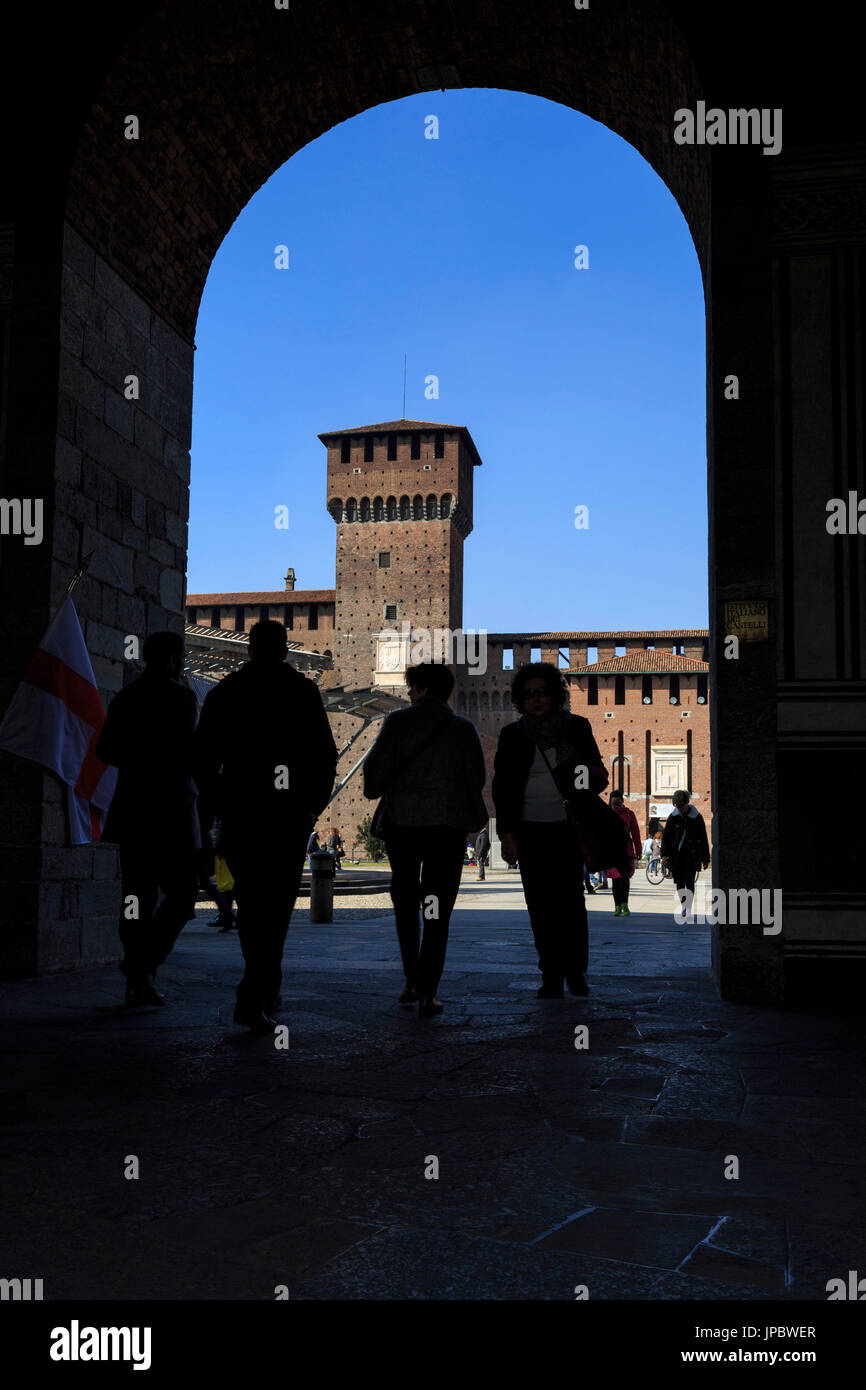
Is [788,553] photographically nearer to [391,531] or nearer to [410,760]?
[410,760]

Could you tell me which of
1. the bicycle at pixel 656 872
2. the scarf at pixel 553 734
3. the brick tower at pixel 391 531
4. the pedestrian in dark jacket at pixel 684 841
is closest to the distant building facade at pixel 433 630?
the brick tower at pixel 391 531

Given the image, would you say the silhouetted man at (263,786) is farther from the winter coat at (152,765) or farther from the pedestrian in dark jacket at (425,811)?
the pedestrian in dark jacket at (425,811)

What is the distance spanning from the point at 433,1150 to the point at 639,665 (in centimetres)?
4769

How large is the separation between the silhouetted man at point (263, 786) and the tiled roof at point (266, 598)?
50.4 meters

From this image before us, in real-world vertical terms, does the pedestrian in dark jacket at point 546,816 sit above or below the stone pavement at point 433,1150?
above

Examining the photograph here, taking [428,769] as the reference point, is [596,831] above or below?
below

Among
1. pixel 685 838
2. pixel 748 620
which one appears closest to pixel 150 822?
pixel 748 620

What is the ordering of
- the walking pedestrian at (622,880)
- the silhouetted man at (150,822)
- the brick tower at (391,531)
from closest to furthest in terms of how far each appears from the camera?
the silhouetted man at (150,822) → the walking pedestrian at (622,880) → the brick tower at (391,531)

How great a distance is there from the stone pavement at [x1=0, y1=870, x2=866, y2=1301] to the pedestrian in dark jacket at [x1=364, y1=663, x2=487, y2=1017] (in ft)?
1.07

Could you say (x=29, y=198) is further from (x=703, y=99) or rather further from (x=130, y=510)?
(x=703, y=99)

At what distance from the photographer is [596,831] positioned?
507 cm

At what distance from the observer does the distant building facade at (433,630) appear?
49.3 m
